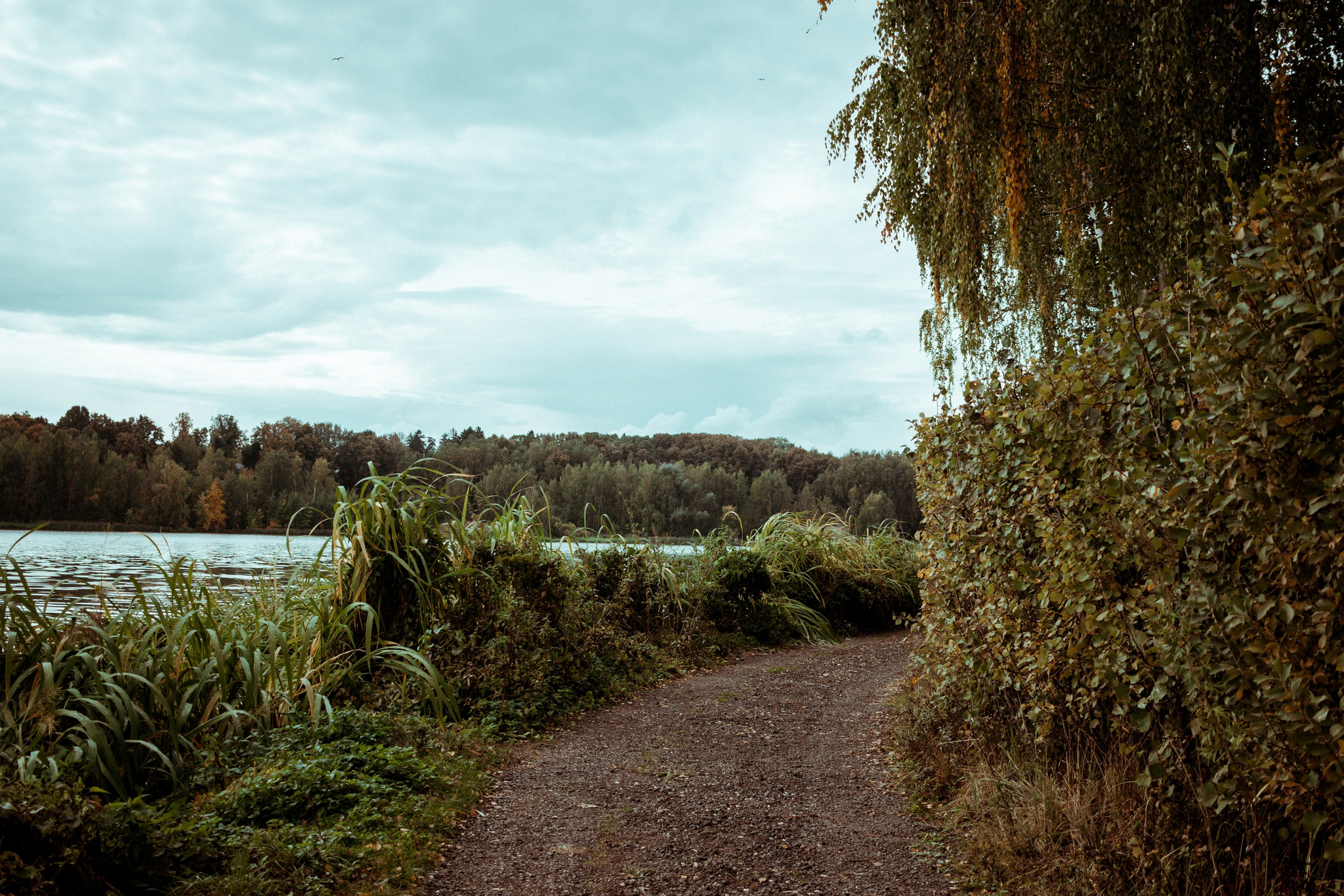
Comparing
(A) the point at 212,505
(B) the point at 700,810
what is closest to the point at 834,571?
(B) the point at 700,810

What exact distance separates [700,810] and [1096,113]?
494 cm

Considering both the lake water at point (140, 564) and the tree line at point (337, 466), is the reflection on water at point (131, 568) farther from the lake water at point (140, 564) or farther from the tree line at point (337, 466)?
the tree line at point (337, 466)

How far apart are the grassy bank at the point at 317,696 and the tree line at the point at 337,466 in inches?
184

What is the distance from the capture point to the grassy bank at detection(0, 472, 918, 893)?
2.69m

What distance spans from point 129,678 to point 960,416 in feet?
15.0

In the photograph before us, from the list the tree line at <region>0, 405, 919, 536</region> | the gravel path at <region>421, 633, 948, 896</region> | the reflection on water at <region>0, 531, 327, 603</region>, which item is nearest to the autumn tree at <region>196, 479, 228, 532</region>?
the tree line at <region>0, 405, 919, 536</region>

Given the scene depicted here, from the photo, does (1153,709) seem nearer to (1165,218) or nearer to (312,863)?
(312,863)

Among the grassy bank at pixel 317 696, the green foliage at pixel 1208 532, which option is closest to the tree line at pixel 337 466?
the grassy bank at pixel 317 696

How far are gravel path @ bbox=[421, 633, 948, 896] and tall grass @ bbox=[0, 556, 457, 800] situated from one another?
3.80ft

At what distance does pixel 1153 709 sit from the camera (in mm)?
2414

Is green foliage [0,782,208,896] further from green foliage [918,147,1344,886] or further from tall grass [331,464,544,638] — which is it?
green foliage [918,147,1344,886]

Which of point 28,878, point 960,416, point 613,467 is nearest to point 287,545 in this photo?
point 28,878

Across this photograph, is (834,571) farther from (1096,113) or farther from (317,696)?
(317,696)

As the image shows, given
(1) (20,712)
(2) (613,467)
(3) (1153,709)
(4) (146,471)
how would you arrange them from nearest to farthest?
(3) (1153,709), (1) (20,712), (2) (613,467), (4) (146,471)
